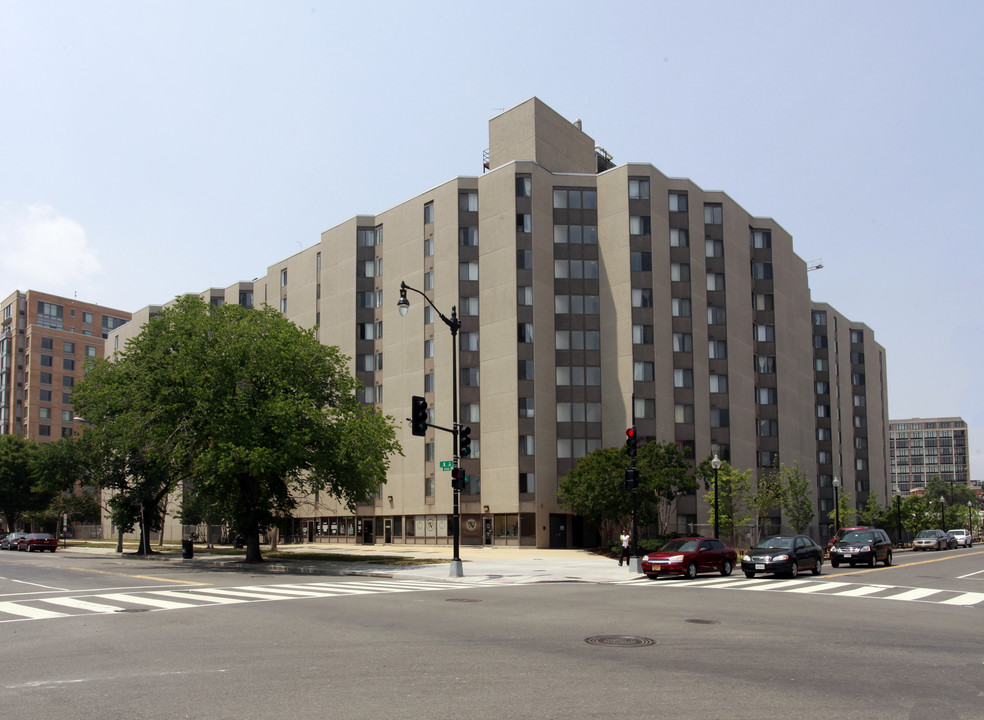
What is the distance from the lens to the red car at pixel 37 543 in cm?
6272

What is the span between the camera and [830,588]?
2409 cm

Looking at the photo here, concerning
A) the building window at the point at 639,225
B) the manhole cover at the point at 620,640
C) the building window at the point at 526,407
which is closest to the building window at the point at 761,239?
the building window at the point at 639,225

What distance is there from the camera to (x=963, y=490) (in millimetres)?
189375

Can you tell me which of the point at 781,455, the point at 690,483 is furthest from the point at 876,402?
the point at 690,483

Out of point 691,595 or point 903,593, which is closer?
point 691,595

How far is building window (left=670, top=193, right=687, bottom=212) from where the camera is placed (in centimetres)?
6499

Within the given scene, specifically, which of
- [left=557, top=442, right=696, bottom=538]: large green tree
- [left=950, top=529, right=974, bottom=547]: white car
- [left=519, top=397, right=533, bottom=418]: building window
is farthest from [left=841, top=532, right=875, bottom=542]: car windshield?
[left=950, top=529, right=974, bottom=547]: white car

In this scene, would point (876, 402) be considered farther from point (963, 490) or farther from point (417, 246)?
point (963, 490)

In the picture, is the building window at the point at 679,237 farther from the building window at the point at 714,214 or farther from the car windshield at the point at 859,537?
the car windshield at the point at 859,537

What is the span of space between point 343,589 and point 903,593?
1609 cm

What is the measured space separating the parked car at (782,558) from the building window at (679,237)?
125ft

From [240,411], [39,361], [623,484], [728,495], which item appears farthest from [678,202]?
[39,361]

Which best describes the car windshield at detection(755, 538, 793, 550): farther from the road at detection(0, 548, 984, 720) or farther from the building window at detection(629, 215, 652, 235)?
the building window at detection(629, 215, 652, 235)

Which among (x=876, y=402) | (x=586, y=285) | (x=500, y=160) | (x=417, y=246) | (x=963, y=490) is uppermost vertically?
(x=500, y=160)
